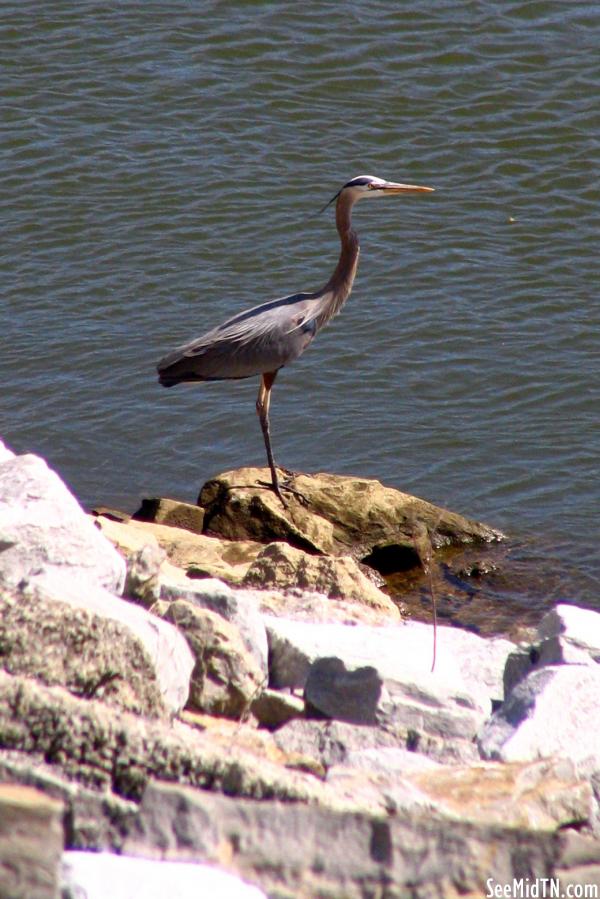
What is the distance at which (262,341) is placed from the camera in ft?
27.9

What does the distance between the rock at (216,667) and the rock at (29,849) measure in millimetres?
1479

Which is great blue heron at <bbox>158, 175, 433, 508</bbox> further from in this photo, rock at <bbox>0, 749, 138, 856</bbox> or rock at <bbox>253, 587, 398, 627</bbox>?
rock at <bbox>0, 749, 138, 856</bbox>

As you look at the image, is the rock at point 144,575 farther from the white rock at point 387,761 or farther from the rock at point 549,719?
the rock at point 549,719

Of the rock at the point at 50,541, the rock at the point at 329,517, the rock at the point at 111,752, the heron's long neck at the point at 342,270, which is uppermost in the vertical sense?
the heron's long neck at the point at 342,270

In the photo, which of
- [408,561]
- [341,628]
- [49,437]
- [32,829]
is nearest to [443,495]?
[408,561]

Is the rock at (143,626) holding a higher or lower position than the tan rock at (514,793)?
higher

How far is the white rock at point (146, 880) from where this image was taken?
2.81 meters

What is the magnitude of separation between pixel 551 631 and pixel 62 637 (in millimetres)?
2283

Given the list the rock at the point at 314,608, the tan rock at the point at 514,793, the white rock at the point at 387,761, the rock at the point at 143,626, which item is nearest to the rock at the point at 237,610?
the rock at the point at 143,626

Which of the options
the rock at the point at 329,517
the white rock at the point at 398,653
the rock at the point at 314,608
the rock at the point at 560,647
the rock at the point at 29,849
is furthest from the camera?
the rock at the point at 329,517

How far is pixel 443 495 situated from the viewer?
8852 mm

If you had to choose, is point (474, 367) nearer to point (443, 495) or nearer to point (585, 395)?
point (585, 395)

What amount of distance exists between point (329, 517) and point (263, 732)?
3.64 meters

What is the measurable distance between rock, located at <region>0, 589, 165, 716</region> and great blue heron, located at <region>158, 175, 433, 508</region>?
446cm
